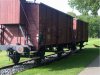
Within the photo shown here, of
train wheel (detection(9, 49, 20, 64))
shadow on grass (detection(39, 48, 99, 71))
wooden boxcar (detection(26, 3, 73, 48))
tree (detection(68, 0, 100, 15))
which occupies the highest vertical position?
tree (detection(68, 0, 100, 15))

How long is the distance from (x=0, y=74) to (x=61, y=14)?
850 cm

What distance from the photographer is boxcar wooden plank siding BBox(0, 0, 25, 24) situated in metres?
15.3

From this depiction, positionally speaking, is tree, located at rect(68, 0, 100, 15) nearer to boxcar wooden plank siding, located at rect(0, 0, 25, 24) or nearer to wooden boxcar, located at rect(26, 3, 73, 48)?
wooden boxcar, located at rect(26, 3, 73, 48)

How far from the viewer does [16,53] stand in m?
16.4

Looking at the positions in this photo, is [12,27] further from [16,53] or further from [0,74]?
[0,74]

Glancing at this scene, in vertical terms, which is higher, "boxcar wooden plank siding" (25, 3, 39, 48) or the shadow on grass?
"boxcar wooden plank siding" (25, 3, 39, 48)

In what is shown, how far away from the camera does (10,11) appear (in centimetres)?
1558

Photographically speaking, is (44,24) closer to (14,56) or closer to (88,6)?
(14,56)

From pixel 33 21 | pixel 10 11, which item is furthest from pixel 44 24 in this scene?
→ pixel 10 11

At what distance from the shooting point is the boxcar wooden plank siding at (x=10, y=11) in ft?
50.0

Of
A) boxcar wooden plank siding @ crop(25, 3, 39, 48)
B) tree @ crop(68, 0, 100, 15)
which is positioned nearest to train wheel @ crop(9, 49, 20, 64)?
boxcar wooden plank siding @ crop(25, 3, 39, 48)

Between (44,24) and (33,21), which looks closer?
(33,21)

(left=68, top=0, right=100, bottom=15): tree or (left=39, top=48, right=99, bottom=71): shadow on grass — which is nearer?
(left=39, top=48, right=99, bottom=71): shadow on grass

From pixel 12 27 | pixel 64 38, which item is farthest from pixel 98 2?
pixel 12 27
